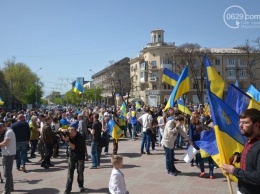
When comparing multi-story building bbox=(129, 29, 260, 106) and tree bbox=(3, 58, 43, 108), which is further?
multi-story building bbox=(129, 29, 260, 106)

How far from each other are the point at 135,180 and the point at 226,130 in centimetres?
490

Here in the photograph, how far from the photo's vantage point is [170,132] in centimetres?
962

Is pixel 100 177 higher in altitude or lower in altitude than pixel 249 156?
lower

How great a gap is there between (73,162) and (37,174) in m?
2.98

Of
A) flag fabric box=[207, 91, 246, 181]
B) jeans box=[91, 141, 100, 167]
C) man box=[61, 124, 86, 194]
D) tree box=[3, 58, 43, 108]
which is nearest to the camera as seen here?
flag fabric box=[207, 91, 246, 181]

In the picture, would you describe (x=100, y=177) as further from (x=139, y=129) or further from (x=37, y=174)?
(x=139, y=129)

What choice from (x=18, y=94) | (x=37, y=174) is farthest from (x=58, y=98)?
(x=37, y=174)

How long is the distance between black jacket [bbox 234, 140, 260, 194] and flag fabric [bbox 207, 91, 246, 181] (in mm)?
1037

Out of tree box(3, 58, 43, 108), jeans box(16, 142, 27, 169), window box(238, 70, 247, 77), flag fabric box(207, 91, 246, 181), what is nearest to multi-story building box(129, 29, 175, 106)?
window box(238, 70, 247, 77)

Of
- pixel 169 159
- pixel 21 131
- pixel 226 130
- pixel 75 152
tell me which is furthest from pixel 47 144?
pixel 226 130

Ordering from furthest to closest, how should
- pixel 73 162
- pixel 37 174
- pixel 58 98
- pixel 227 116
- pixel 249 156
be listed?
1. pixel 58 98
2. pixel 37 174
3. pixel 73 162
4. pixel 227 116
5. pixel 249 156

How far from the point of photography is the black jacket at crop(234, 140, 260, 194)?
10.3 ft

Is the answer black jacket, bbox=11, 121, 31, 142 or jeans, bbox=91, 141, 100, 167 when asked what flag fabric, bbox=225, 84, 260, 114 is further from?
black jacket, bbox=11, 121, 31, 142

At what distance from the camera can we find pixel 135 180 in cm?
900
